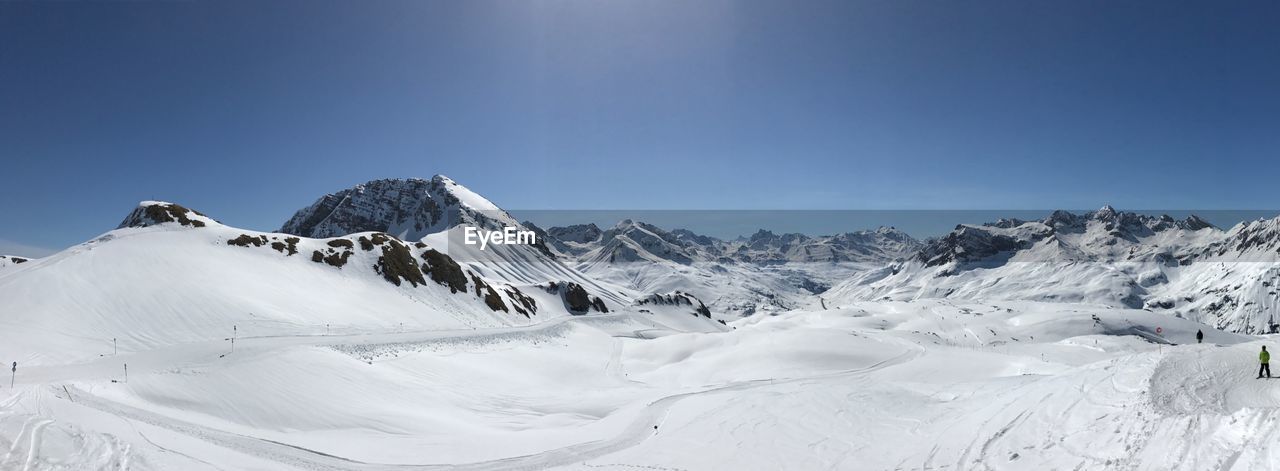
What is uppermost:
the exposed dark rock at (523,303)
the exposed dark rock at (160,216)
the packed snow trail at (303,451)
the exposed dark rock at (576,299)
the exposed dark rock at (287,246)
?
the exposed dark rock at (160,216)

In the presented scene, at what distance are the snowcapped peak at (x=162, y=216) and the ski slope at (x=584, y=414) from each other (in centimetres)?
4314

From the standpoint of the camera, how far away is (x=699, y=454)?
2811 cm

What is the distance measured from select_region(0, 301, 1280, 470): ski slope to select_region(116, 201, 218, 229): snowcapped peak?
43.1 meters

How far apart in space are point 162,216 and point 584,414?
241ft

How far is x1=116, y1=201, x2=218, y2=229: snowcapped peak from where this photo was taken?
7431 cm

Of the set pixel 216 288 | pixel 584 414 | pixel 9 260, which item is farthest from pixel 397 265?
pixel 9 260

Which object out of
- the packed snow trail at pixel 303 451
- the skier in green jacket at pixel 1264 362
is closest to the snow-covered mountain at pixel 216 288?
the packed snow trail at pixel 303 451

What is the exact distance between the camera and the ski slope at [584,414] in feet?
65.0

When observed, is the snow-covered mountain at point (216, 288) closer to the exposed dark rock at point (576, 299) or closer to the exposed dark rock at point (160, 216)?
the exposed dark rock at point (160, 216)

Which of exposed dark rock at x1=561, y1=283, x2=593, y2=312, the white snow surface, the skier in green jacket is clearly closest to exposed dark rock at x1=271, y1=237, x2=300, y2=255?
the white snow surface

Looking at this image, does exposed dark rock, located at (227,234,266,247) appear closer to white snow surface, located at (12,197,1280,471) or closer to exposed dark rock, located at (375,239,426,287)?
white snow surface, located at (12,197,1280,471)

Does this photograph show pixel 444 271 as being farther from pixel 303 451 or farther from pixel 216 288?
pixel 303 451

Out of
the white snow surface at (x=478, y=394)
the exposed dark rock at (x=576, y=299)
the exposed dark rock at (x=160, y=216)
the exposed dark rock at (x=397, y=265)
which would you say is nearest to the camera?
the white snow surface at (x=478, y=394)

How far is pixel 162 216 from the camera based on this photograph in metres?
75.1
